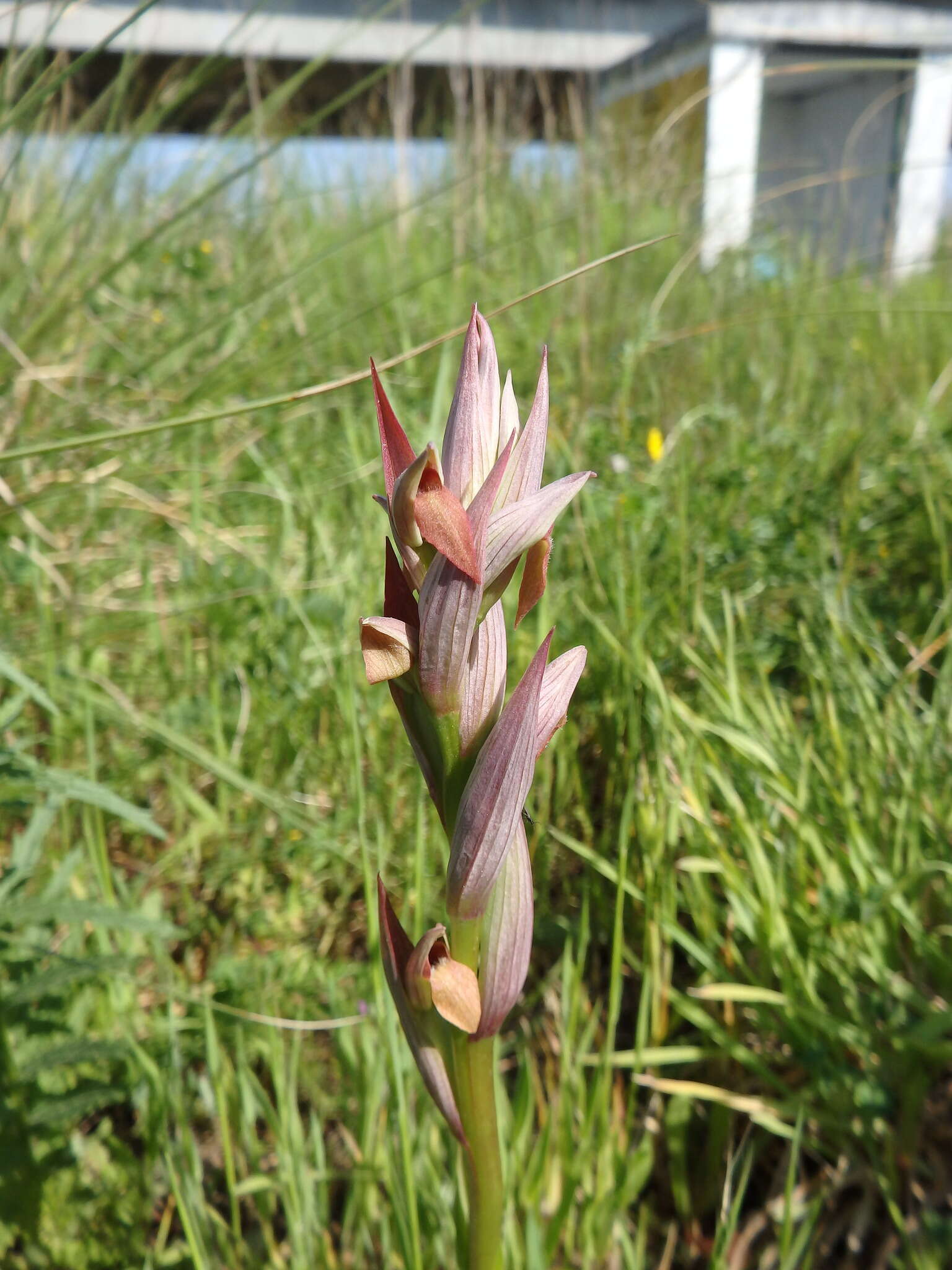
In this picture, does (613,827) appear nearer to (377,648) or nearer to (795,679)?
(795,679)

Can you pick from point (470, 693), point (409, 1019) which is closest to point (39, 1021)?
point (409, 1019)

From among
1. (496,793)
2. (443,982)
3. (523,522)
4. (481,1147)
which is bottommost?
(481,1147)

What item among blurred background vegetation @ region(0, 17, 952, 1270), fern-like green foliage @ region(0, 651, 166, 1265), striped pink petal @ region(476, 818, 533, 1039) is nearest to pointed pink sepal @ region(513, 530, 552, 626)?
striped pink petal @ region(476, 818, 533, 1039)

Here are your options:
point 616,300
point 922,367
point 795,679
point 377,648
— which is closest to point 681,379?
point 616,300

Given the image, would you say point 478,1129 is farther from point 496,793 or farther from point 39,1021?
point 39,1021

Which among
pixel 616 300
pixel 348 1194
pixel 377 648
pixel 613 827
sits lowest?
pixel 348 1194

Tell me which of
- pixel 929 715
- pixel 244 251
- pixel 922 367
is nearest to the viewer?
pixel 929 715

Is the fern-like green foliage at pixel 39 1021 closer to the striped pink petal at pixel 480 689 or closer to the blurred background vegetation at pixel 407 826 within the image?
the blurred background vegetation at pixel 407 826

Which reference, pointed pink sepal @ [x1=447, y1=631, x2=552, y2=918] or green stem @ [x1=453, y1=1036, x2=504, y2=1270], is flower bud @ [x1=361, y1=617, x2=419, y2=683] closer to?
pointed pink sepal @ [x1=447, y1=631, x2=552, y2=918]
